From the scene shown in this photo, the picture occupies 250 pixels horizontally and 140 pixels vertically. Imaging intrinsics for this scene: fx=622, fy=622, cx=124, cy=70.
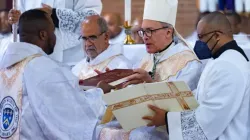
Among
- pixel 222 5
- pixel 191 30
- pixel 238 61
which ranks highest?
pixel 238 61

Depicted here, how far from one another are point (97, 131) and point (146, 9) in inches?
52.8

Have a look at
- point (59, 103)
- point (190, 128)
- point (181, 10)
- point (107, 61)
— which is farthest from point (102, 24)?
point (181, 10)

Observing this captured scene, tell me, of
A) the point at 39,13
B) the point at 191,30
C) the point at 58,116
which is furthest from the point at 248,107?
the point at 191,30

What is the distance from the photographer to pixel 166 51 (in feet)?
15.8

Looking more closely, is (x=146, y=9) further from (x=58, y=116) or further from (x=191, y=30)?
(x=191, y=30)

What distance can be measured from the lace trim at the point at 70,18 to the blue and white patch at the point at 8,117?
1632 millimetres

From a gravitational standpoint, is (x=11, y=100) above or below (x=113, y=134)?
above

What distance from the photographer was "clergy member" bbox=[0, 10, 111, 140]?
13.2 ft

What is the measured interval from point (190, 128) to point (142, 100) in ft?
1.12

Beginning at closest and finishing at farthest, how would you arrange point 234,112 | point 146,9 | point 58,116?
point 234,112 → point 58,116 → point 146,9

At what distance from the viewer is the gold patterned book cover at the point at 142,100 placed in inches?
144

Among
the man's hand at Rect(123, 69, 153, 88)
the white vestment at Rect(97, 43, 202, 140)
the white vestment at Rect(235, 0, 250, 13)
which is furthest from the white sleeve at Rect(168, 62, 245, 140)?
the white vestment at Rect(235, 0, 250, 13)

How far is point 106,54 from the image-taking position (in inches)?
216

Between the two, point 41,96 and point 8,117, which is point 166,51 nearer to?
point 41,96
